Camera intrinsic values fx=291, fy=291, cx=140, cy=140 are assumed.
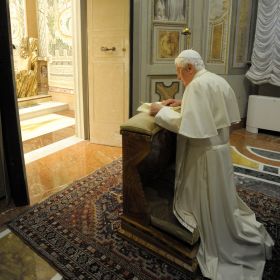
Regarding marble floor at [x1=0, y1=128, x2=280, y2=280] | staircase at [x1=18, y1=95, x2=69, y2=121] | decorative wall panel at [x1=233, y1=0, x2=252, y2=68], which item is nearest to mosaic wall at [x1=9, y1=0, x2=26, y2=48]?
staircase at [x1=18, y1=95, x2=69, y2=121]

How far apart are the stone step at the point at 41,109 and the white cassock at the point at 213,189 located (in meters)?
4.99

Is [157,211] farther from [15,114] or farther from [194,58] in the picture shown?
[15,114]

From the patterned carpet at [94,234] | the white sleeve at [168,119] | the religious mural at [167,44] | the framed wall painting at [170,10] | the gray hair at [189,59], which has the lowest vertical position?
the patterned carpet at [94,234]

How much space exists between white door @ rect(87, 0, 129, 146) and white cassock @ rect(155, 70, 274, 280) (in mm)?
2428

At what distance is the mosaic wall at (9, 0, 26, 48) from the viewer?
7.13 meters

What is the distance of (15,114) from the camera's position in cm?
244

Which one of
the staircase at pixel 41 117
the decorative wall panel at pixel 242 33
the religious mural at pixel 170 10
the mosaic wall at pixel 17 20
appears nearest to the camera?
the religious mural at pixel 170 10

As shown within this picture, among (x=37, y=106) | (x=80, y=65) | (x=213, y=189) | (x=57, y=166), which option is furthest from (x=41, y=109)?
(x=213, y=189)

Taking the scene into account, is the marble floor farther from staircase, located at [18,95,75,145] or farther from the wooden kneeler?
the wooden kneeler

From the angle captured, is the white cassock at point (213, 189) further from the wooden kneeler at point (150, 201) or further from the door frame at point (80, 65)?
the door frame at point (80, 65)

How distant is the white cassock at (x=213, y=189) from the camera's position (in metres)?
1.78

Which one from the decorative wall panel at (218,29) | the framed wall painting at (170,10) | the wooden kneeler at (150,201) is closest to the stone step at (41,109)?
the framed wall painting at (170,10)

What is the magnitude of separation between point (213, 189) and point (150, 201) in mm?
517

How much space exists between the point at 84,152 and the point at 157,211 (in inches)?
92.5
